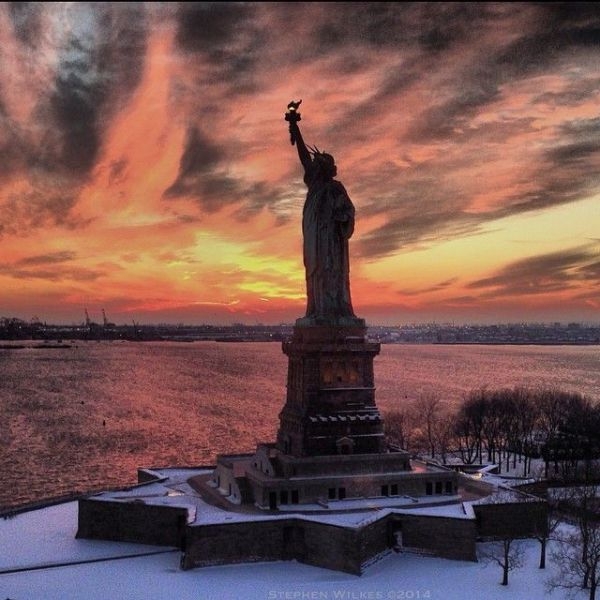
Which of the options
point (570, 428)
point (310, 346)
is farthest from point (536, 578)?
point (570, 428)

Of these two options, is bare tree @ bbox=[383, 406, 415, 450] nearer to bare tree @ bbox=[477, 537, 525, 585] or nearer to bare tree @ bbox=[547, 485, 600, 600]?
bare tree @ bbox=[547, 485, 600, 600]

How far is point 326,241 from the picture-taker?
36.0 m

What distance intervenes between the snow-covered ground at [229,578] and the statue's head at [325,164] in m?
17.7

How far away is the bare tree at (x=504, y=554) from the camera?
27.2m

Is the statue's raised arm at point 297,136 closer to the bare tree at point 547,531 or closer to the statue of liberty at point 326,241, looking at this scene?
the statue of liberty at point 326,241

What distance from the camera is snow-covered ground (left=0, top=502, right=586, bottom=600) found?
83.5ft

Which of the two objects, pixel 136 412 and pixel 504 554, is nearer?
pixel 504 554

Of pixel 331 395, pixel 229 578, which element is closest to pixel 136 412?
pixel 331 395

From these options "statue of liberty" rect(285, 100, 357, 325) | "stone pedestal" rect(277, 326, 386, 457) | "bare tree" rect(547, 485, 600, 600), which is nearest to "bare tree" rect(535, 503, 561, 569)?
"bare tree" rect(547, 485, 600, 600)

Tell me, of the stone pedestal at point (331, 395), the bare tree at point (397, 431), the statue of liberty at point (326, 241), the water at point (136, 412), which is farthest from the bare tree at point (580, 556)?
the water at point (136, 412)

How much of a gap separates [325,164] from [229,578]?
63.3 feet

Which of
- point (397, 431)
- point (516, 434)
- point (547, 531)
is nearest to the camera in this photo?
point (547, 531)

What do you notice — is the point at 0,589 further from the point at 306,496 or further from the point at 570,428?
the point at 570,428

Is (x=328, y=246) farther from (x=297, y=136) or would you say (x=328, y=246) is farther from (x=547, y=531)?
(x=547, y=531)
